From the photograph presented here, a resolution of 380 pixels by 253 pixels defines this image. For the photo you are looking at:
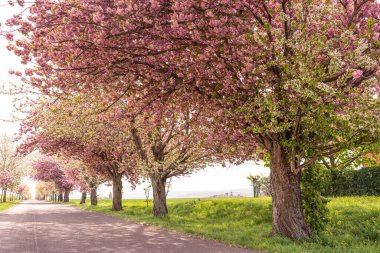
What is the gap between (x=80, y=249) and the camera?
1034cm

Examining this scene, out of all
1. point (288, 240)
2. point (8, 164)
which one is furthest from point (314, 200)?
point (8, 164)

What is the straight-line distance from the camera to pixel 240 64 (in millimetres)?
10547

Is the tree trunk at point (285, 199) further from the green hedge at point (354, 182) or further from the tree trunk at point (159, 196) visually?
the tree trunk at point (159, 196)

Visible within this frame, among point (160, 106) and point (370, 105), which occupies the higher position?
point (160, 106)

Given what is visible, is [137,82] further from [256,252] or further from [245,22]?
[256,252]

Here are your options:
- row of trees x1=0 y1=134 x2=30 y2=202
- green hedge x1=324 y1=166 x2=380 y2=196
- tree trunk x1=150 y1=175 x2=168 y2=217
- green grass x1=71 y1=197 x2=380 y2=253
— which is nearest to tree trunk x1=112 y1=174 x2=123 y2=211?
tree trunk x1=150 y1=175 x2=168 y2=217

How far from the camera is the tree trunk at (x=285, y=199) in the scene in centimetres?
1134

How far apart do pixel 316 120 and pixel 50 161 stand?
60.7 m

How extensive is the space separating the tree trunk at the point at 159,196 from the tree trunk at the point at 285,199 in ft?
37.0

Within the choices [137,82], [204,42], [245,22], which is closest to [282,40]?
[245,22]

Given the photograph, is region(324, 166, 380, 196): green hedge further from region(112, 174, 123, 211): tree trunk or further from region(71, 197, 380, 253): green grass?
region(112, 174, 123, 211): tree trunk

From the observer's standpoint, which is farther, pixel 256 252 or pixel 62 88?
pixel 62 88

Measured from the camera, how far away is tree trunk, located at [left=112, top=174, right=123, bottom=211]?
30.8 metres

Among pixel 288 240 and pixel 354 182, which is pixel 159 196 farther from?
pixel 354 182
